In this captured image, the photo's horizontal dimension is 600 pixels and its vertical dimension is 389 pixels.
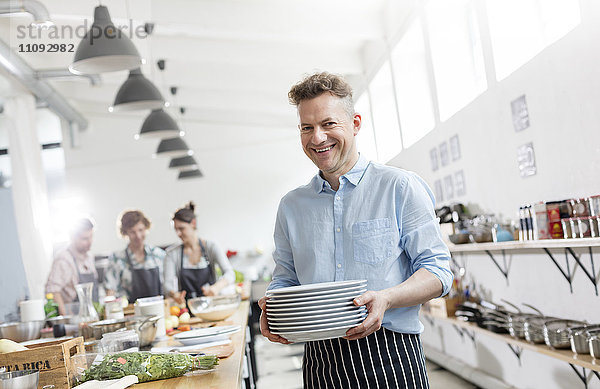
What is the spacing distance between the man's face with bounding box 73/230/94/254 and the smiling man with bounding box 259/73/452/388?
346 centimetres

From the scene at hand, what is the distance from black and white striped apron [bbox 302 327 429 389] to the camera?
1.84 m

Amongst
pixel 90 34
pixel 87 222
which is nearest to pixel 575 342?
pixel 90 34

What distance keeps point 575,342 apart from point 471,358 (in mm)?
2452

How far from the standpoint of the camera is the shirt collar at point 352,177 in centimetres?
195

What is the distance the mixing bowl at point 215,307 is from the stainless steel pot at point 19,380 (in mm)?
1795

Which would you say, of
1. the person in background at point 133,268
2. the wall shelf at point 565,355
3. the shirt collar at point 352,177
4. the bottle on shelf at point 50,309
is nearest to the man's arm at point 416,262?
the shirt collar at point 352,177

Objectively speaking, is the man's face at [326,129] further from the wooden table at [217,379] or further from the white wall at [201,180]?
the white wall at [201,180]

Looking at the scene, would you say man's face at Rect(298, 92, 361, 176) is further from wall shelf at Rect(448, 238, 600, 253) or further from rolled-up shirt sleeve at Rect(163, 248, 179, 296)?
rolled-up shirt sleeve at Rect(163, 248, 179, 296)

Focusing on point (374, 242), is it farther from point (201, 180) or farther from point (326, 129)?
point (201, 180)

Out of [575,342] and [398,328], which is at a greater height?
[398,328]

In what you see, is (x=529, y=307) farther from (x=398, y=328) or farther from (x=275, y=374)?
(x=275, y=374)

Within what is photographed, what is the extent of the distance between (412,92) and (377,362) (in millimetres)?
6065

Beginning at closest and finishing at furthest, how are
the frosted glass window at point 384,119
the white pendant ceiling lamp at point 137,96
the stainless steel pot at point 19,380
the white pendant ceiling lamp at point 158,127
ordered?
1. the stainless steel pot at point 19,380
2. the white pendant ceiling lamp at point 137,96
3. the white pendant ceiling lamp at point 158,127
4. the frosted glass window at point 384,119

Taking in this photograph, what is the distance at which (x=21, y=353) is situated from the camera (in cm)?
179
